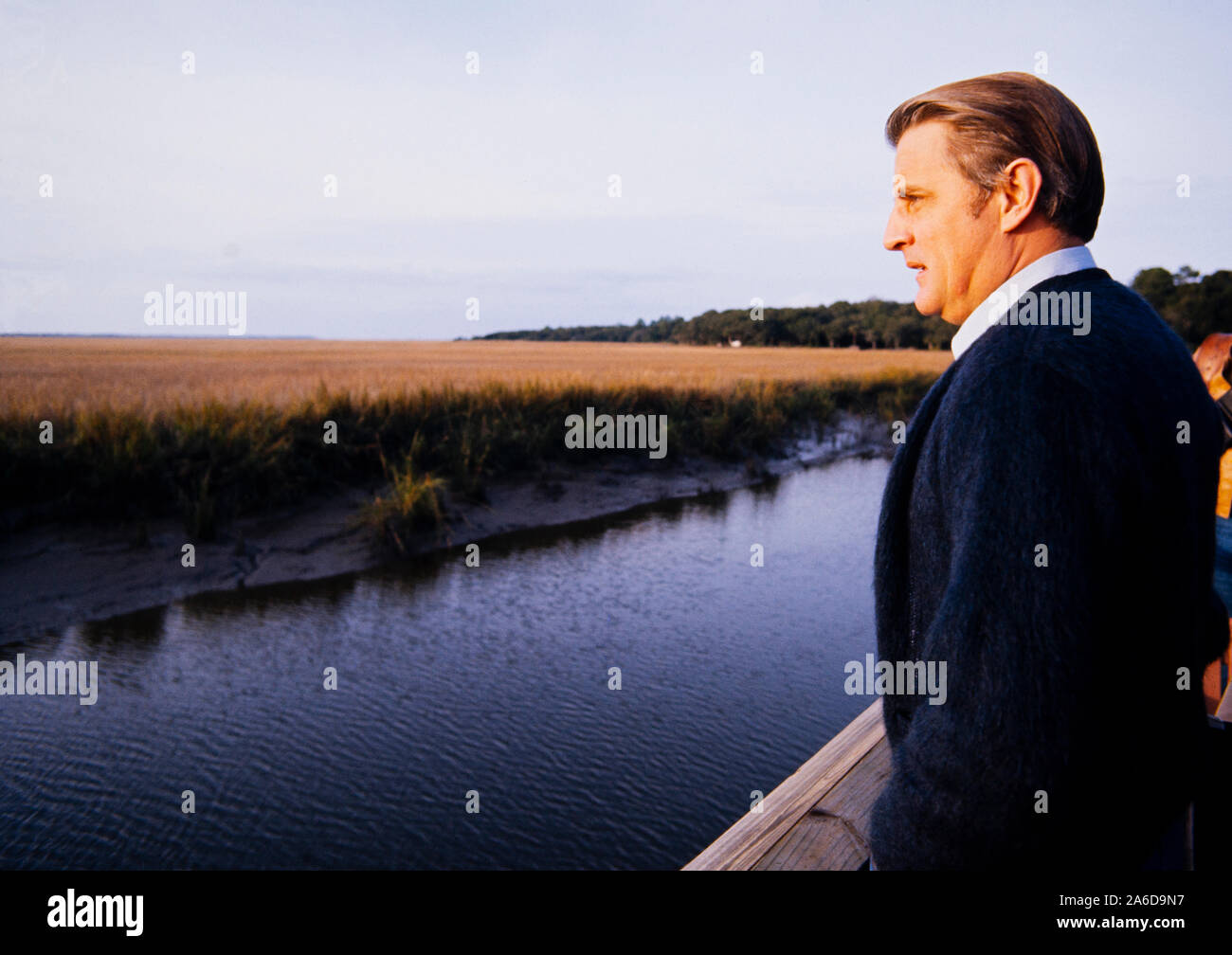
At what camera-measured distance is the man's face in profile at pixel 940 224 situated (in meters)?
1.16

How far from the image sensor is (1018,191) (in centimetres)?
112

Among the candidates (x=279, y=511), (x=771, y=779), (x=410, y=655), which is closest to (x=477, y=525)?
(x=279, y=511)

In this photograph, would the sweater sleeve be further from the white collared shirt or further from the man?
the white collared shirt

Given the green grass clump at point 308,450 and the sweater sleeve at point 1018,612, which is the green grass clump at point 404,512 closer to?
the green grass clump at point 308,450

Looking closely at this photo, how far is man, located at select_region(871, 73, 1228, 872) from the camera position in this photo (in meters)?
0.88

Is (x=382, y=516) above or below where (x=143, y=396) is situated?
below

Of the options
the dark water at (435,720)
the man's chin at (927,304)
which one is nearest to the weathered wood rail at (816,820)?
the man's chin at (927,304)

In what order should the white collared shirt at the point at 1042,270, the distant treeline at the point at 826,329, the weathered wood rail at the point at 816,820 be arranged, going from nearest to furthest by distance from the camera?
the white collared shirt at the point at 1042,270 → the weathered wood rail at the point at 816,820 → the distant treeline at the point at 826,329

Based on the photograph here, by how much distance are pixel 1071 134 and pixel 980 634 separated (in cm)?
65

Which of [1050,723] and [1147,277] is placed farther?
[1147,277]

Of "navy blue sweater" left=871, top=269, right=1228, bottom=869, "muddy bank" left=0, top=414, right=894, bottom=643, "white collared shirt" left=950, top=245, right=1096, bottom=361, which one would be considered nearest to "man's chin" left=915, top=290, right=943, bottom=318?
"white collared shirt" left=950, top=245, right=1096, bottom=361

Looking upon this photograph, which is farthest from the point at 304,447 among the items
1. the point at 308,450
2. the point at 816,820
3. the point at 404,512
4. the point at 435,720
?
the point at 816,820
